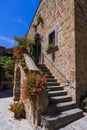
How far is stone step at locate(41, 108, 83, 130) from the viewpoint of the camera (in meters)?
3.11

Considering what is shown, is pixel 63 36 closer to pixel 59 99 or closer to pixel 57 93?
pixel 57 93

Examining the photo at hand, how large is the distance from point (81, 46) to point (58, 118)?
3.13m

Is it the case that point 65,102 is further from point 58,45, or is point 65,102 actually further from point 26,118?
point 58,45

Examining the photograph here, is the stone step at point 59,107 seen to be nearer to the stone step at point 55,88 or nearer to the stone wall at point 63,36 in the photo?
the stone wall at point 63,36

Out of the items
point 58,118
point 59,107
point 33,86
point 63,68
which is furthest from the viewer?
point 63,68

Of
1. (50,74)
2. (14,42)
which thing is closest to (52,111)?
(50,74)

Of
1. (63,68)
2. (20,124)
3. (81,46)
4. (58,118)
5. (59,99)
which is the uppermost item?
(81,46)

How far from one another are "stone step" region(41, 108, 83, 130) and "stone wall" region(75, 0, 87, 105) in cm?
90

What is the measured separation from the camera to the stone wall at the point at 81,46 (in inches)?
185

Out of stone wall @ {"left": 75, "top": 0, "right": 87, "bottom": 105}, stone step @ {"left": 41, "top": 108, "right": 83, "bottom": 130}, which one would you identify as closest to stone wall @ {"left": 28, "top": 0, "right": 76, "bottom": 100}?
stone wall @ {"left": 75, "top": 0, "right": 87, "bottom": 105}

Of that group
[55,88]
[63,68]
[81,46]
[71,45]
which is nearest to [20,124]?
[55,88]

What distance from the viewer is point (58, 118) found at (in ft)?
10.9

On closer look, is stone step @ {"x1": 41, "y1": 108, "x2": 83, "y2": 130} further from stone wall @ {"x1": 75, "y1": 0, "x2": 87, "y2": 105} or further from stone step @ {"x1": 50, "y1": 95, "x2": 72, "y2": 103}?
stone wall @ {"x1": 75, "y1": 0, "x2": 87, "y2": 105}

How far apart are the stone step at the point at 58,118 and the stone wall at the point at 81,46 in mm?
898
